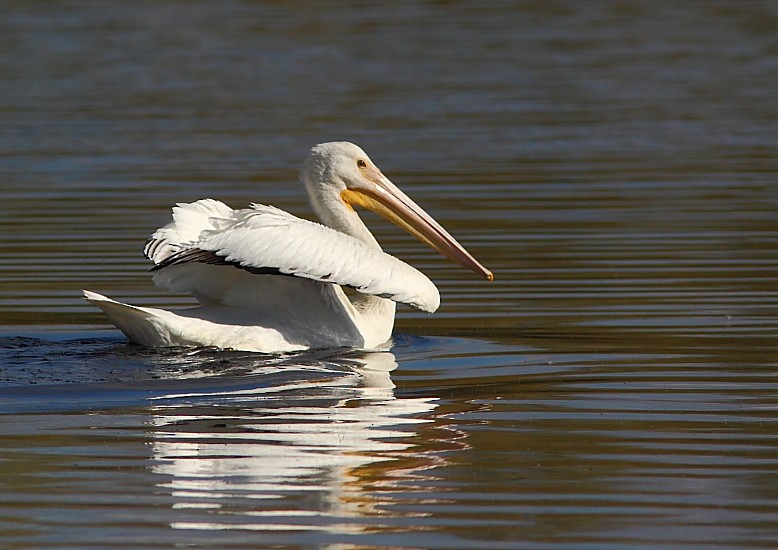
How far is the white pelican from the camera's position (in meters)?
6.81

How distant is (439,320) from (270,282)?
3.89 feet

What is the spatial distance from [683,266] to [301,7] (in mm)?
16910

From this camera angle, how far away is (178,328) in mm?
6938

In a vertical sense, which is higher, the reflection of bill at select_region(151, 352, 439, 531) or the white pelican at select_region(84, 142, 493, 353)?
the white pelican at select_region(84, 142, 493, 353)

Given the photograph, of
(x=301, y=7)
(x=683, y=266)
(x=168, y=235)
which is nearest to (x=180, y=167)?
(x=683, y=266)

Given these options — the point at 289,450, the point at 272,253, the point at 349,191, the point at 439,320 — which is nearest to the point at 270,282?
the point at 272,253

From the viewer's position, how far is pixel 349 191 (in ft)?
26.3

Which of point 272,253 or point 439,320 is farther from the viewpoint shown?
point 439,320

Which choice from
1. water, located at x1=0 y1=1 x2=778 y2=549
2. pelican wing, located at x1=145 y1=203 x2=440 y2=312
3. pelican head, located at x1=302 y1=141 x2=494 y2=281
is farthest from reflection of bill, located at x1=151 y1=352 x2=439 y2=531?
pelican head, located at x1=302 y1=141 x2=494 y2=281

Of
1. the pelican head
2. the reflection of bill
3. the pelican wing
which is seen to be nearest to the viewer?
the reflection of bill

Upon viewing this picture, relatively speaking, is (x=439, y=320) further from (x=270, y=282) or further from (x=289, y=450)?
(x=289, y=450)

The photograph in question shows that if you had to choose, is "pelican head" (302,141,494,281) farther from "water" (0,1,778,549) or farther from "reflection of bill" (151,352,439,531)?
"reflection of bill" (151,352,439,531)

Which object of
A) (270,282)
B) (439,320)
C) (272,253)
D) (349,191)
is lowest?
(439,320)

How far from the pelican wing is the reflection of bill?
0.42 metres
